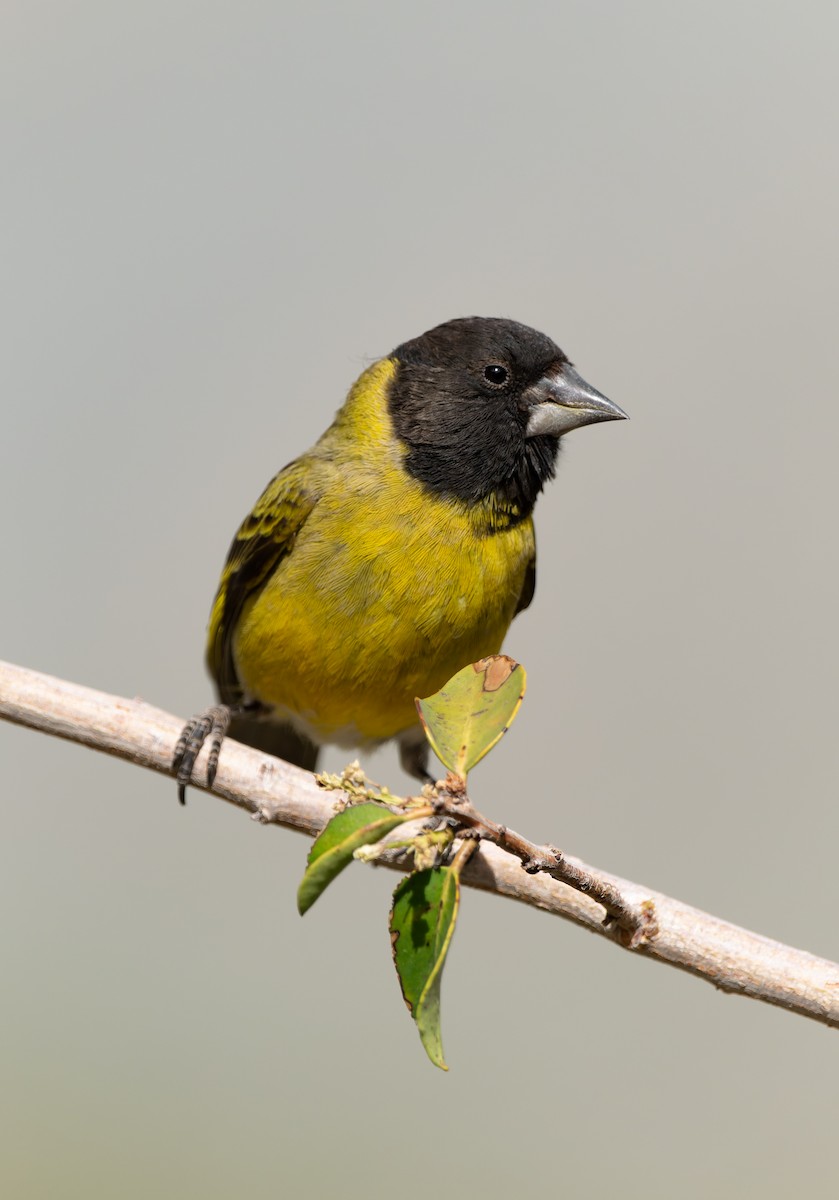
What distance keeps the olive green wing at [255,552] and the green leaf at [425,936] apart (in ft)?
7.06

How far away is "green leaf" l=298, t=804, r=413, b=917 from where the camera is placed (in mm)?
1465

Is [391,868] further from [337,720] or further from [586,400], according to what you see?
[586,400]

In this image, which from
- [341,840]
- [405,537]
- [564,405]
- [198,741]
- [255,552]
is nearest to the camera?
[341,840]

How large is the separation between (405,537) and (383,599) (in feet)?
0.64

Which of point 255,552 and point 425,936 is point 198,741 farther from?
point 425,936

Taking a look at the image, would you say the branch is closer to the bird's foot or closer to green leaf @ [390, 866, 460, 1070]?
the bird's foot

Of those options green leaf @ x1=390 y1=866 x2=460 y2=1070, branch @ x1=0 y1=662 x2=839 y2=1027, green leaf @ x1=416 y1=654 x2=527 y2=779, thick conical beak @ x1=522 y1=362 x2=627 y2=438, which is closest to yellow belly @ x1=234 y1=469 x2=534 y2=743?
thick conical beak @ x1=522 y1=362 x2=627 y2=438

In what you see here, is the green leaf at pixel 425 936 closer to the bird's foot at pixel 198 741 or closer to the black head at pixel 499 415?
the bird's foot at pixel 198 741

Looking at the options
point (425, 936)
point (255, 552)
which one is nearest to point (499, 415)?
point (255, 552)

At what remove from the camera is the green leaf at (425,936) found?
149 centimetres

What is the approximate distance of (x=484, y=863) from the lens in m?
2.69

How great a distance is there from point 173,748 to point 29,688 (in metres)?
0.36

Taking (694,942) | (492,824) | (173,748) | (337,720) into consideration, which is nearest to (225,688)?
(337,720)

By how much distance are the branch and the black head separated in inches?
41.8
